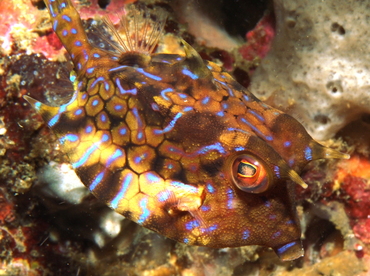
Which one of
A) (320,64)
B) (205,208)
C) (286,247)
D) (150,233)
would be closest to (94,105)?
(205,208)

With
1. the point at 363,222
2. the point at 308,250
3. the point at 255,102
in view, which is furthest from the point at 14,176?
→ the point at 363,222

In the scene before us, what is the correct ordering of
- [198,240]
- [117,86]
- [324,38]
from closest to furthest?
[198,240], [117,86], [324,38]

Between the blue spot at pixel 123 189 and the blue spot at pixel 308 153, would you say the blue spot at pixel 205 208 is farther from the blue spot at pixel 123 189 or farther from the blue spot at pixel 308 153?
the blue spot at pixel 308 153

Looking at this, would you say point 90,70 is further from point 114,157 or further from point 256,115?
point 256,115

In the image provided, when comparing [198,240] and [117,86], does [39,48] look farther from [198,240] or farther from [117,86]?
[198,240]

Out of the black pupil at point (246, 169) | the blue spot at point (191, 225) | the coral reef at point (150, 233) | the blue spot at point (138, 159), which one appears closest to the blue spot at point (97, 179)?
the blue spot at point (138, 159)

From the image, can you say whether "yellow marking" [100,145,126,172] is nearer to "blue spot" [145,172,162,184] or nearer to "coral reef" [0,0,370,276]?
"blue spot" [145,172,162,184]
